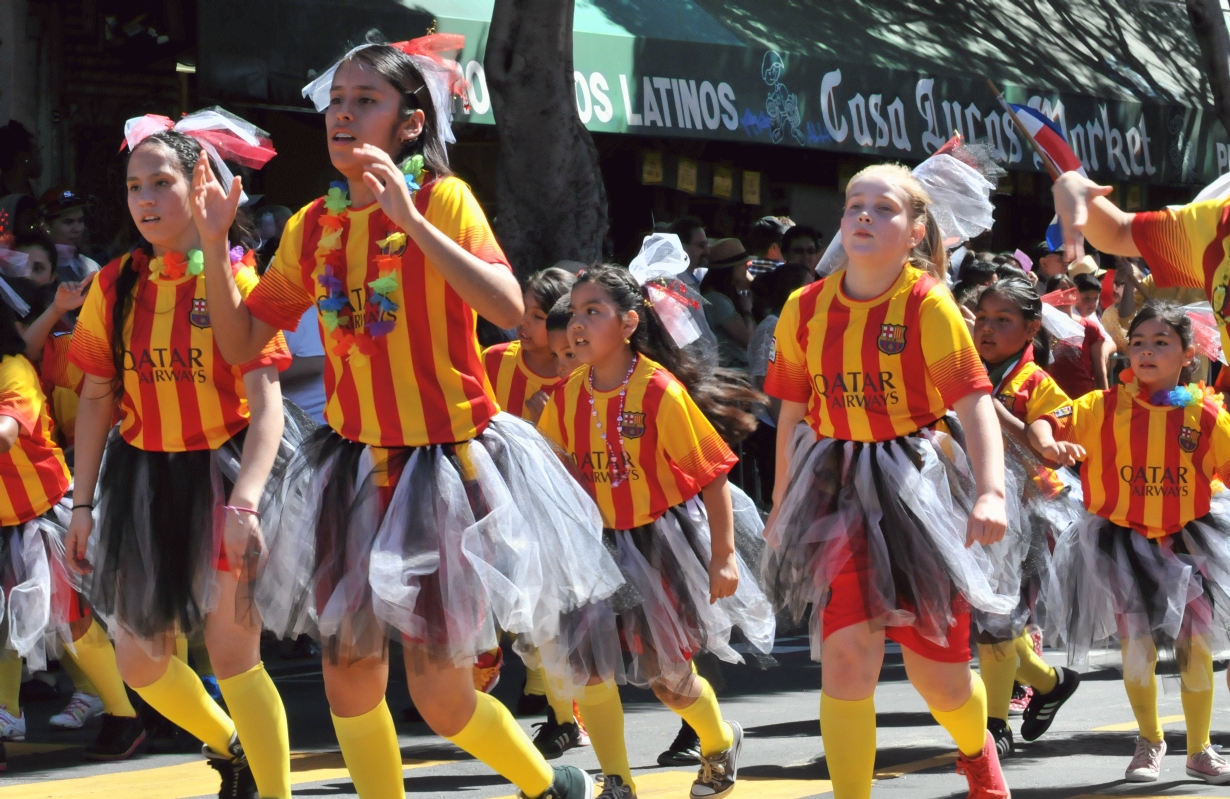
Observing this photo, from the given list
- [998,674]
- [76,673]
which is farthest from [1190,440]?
[76,673]

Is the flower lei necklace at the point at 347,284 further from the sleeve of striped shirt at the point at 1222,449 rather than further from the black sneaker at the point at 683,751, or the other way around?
the sleeve of striped shirt at the point at 1222,449

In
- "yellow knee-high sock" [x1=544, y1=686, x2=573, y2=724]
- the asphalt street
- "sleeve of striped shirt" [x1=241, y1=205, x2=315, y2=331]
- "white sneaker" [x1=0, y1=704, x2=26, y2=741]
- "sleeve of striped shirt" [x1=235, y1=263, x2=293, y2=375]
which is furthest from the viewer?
"white sneaker" [x1=0, y1=704, x2=26, y2=741]

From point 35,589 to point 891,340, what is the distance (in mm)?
3662

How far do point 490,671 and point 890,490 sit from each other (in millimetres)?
2391

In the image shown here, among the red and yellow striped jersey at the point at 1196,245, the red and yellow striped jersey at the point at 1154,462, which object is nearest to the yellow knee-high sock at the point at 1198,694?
the red and yellow striped jersey at the point at 1154,462

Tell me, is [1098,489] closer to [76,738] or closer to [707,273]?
[76,738]

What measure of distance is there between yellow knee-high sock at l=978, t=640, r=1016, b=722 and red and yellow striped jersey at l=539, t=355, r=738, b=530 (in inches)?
63.9

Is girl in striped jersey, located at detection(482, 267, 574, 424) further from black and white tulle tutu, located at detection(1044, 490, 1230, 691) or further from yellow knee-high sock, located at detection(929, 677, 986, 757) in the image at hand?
yellow knee-high sock, located at detection(929, 677, 986, 757)

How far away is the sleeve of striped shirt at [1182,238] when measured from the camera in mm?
4348

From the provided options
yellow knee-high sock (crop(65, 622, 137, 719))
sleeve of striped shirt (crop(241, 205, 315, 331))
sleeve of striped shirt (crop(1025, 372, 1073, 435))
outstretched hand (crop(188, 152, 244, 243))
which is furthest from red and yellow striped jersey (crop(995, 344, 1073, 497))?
yellow knee-high sock (crop(65, 622, 137, 719))

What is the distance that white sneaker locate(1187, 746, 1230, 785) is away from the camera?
20.8 ft

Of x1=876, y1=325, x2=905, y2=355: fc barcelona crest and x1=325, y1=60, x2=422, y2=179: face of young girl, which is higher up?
x1=325, y1=60, x2=422, y2=179: face of young girl

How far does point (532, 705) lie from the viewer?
770 centimetres

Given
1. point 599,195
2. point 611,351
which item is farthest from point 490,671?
point 599,195
